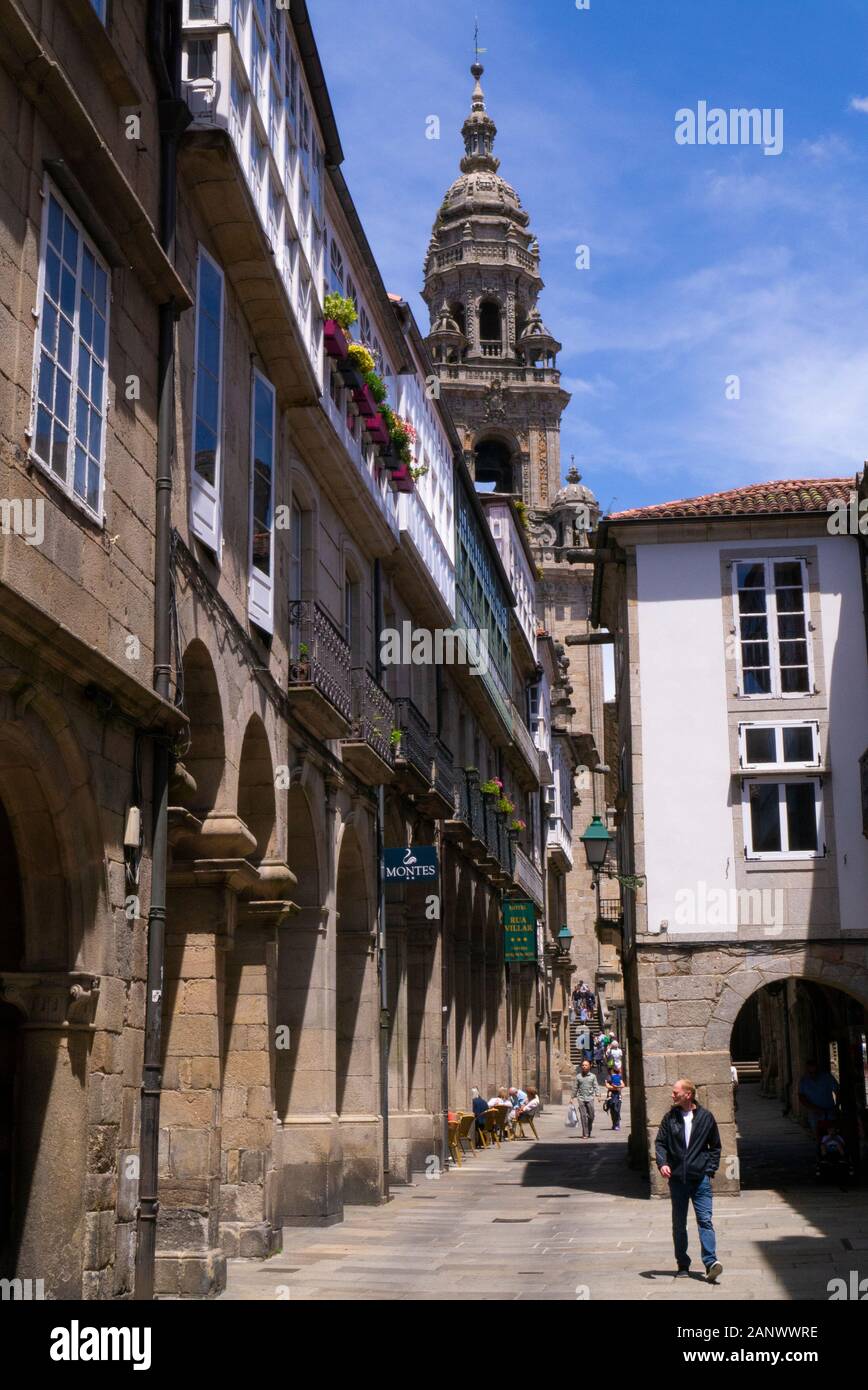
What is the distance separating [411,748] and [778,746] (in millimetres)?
5159

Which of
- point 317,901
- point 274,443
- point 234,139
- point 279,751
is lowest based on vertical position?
point 317,901

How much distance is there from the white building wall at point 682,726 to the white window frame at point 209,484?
377 inches

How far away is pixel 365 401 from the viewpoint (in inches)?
774

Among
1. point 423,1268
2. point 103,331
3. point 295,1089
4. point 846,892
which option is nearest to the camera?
point 103,331

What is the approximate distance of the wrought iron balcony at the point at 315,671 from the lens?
1703 centimetres

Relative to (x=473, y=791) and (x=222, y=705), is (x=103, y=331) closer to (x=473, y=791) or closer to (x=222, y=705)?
(x=222, y=705)

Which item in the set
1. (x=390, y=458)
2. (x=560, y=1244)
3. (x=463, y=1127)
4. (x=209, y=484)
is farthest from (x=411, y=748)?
(x=209, y=484)

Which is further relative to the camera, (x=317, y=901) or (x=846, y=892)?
(x=846, y=892)

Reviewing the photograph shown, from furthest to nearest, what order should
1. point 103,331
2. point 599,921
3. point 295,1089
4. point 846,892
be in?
point 599,921, point 846,892, point 295,1089, point 103,331

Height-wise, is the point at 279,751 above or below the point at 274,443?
below

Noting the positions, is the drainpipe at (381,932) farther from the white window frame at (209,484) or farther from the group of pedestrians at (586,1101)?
the group of pedestrians at (586,1101)

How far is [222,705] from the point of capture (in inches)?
550

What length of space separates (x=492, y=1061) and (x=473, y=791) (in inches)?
304
